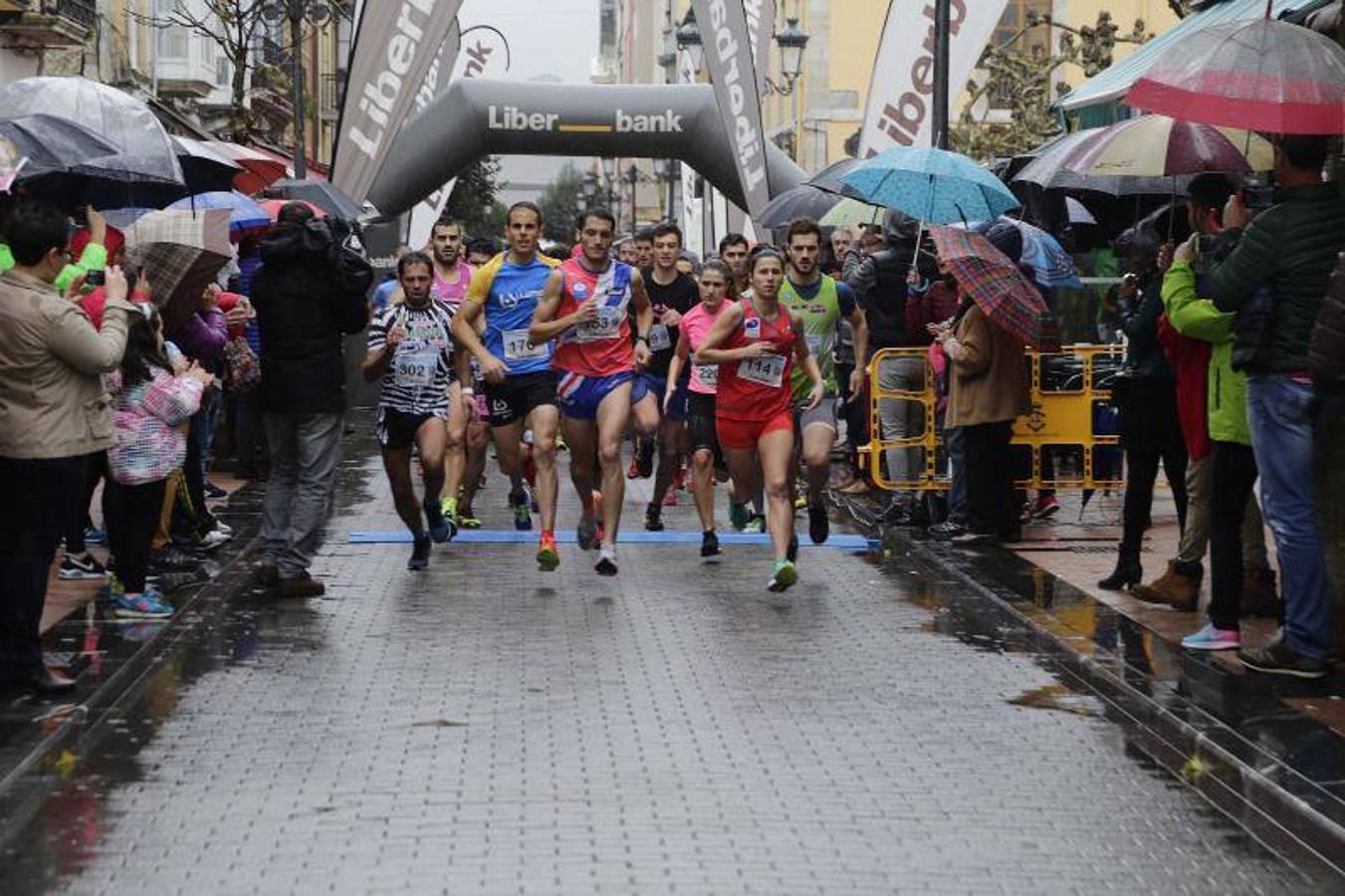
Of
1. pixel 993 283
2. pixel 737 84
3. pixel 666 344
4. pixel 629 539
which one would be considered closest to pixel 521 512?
pixel 629 539

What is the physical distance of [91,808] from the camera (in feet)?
23.2

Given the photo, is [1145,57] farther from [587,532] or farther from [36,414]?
[36,414]

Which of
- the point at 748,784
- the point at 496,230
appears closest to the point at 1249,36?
the point at 748,784

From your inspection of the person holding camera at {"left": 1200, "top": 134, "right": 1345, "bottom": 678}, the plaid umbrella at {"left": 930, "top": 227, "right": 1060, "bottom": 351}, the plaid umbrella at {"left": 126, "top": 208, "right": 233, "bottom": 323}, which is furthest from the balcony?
the person holding camera at {"left": 1200, "top": 134, "right": 1345, "bottom": 678}

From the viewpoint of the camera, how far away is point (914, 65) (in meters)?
20.4

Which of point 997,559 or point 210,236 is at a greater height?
point 210,236

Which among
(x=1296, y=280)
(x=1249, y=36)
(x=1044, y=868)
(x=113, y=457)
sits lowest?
(x=1044, y=868)

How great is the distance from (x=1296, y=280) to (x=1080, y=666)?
73.7 inches

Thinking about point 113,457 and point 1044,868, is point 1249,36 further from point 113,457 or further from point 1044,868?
point 113,457

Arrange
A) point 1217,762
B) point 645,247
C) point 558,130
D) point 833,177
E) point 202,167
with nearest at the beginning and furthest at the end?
point 1217,762 → point 202,167 → point 645,247 → point 833,177 → point 558,130

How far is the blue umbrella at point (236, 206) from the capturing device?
54.5 ft

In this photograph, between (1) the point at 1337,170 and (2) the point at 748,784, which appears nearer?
(2) the point at 748,784

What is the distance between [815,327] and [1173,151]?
119 inches

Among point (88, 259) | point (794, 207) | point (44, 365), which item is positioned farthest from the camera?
point (794, 207)
